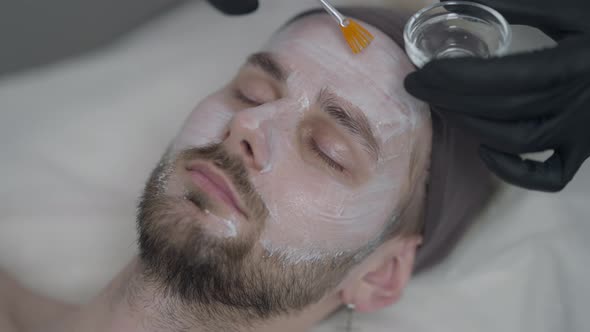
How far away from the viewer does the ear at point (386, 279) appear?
1.38m

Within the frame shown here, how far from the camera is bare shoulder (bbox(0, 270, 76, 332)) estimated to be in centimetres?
145

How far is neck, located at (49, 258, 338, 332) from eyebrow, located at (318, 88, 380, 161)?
0.38 m

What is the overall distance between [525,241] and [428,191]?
0.46 m

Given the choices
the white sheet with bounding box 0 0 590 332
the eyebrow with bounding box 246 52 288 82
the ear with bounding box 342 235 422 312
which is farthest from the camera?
the white sheet with bounding box 0 0 590 332

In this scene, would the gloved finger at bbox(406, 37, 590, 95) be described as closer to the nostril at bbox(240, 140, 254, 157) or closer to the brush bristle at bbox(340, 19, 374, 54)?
the brush bristle at bbox(340, 19, 374, 54)

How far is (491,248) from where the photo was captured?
5.38 feet

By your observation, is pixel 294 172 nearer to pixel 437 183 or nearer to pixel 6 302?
pixel 437 183

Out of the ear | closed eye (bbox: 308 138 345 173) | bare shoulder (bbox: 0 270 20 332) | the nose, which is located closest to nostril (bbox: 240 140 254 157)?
the nose

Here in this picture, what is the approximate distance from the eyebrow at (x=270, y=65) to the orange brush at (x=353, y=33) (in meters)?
0.14

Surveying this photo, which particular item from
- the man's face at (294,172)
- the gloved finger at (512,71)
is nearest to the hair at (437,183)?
the man's face at (294,172)

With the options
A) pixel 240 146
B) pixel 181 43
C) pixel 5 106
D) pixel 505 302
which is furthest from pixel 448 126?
pixel 5 106

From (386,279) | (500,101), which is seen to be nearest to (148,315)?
(386,279)

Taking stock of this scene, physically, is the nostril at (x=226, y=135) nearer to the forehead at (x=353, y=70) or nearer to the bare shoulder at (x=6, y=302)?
the forehead at (x=353, y=70)

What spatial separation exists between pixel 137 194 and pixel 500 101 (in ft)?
3.54
